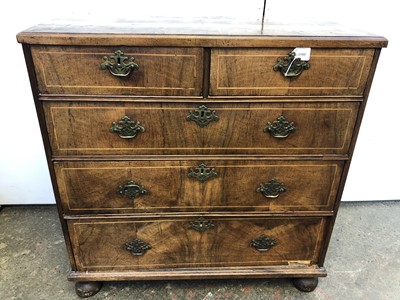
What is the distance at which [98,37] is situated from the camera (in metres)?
0.93

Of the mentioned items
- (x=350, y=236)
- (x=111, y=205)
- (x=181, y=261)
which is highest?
(x=111, y=205)

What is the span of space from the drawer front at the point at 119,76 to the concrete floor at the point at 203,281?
897mm

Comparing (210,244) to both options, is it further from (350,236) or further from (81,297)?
(350,236)

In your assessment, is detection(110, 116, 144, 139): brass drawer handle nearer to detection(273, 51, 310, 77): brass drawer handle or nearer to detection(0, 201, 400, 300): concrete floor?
detection(273, 51, 310, 77): brass drawer handle

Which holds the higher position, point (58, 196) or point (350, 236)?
point (58, 196)

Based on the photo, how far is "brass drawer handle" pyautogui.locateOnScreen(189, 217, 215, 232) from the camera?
1.24 m

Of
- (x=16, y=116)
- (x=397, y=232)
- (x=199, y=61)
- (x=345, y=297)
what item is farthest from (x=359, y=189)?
(x=16, y=116)

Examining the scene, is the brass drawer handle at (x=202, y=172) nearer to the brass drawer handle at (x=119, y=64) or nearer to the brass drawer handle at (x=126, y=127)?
the brass drawer handle at (x=126, y=127)

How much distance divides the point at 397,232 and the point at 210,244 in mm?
1165

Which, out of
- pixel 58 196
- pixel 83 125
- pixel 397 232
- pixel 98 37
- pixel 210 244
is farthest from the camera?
pixel 397 232

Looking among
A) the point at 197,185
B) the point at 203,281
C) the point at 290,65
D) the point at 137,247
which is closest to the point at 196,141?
the point at 197,185

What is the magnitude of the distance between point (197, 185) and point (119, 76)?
0.47 m

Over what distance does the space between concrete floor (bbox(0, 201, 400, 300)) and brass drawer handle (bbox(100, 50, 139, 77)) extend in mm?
966

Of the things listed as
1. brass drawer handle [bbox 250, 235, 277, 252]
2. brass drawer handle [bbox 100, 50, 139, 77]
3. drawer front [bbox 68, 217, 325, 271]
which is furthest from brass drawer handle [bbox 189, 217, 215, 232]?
brass drawer handle [bbox 100, 50, 139, 77]
